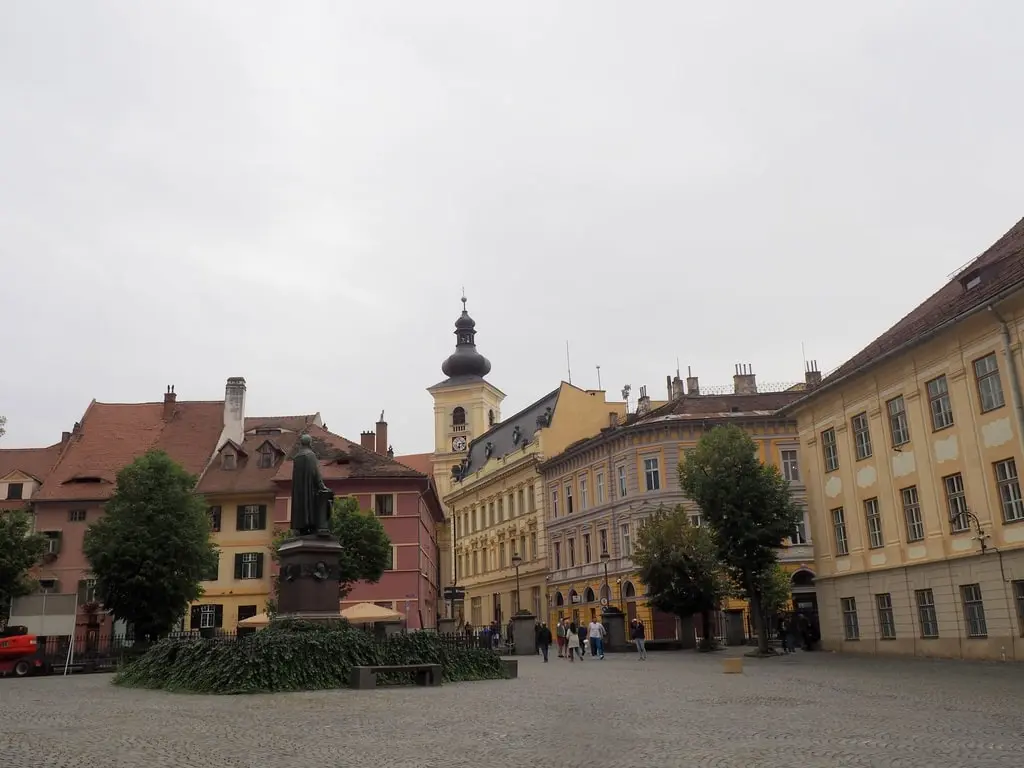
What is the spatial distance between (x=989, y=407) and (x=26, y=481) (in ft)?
140

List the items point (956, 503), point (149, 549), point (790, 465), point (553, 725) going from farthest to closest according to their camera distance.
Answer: point (790, 465) → point (149, 549) → point (956, 503) → point (553, 725)

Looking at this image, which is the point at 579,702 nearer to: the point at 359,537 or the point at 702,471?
the point at 702,471

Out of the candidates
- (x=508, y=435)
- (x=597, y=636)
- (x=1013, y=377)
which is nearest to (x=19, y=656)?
(x=597, y=636)

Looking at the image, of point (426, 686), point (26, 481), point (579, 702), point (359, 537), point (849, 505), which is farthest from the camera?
point (26, 481)

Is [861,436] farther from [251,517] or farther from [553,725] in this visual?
[251,517]

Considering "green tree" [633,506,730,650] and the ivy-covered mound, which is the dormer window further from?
the ivy-covered mound

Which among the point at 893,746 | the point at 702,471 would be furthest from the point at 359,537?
the point at 893,746

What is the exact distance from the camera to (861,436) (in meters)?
31.0

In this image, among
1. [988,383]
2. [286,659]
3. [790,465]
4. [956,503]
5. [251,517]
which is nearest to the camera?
[286,659]

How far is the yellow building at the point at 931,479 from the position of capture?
24125 mm

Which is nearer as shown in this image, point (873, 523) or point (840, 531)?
point (873, 523)

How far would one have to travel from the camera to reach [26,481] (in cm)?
Result: 4712

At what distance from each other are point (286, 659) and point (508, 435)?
5380 centimetres

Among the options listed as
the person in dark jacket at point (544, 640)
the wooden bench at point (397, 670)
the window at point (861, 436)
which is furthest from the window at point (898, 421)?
the wooden bench at point (397, 670)
